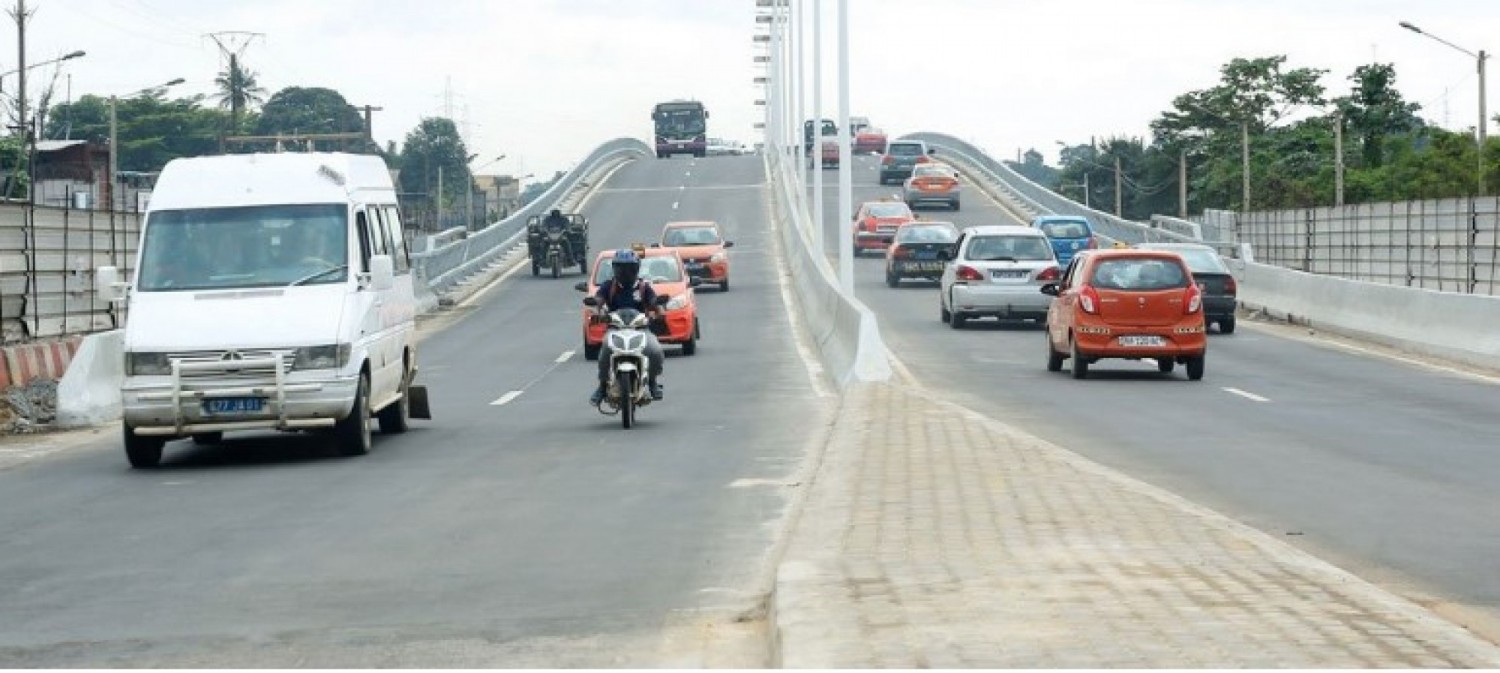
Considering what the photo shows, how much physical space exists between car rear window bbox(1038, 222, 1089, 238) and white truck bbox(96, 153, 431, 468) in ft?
108

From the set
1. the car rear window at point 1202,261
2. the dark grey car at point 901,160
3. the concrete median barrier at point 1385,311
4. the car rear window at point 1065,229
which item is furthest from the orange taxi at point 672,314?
the dark grey car at point 901,160

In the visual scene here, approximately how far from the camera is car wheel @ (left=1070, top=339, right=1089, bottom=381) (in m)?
26.5

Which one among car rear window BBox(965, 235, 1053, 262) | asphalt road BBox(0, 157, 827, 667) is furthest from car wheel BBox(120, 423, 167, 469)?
car rear window BBox(965, 235, 1053, 262)

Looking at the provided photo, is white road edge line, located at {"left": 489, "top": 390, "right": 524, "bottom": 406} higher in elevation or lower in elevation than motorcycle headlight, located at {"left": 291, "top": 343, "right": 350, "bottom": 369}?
lower

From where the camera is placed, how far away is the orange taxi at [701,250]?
5097 centimetres

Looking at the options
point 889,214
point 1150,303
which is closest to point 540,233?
point 889,214

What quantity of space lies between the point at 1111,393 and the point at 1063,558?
586 inches

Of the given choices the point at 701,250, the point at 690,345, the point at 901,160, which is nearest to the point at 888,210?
the point at 701,250

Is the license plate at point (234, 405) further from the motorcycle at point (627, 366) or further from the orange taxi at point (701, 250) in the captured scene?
the orange taxi at point (701, 250)

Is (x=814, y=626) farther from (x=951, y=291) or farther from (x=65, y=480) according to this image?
(x=951, y=291)

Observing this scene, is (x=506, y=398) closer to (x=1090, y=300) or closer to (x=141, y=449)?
(x=1090, y=300)

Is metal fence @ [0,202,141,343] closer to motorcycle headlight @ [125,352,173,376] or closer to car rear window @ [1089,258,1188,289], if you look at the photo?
motorcycle headlight @ [125,352,173,376]

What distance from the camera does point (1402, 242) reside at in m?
48.3

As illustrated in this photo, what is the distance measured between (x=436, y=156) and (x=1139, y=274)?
152 m
